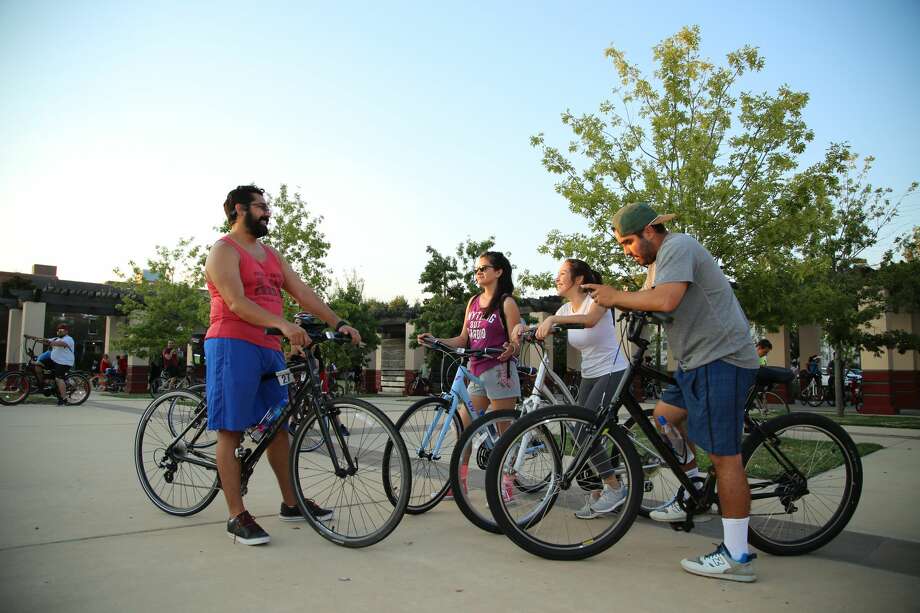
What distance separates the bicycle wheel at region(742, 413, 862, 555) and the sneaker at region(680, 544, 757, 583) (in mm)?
430

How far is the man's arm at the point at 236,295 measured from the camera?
11.7 feet

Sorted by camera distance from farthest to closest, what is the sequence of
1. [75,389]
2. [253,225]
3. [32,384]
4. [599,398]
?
[75,389] < [32,384] < [599,398] < [253,225]

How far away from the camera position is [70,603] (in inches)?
102

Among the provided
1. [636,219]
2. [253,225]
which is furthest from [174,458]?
[636,219]

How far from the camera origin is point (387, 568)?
3107 mm

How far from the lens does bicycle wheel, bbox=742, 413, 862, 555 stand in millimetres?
3418

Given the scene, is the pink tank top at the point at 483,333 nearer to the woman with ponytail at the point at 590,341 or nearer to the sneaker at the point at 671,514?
the woman with ponytail at the point at 590,341

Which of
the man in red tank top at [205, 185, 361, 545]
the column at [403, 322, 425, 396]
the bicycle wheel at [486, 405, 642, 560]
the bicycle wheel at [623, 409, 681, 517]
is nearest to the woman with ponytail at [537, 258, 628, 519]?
the bicycle wheel at [623, 409, 681, 517]

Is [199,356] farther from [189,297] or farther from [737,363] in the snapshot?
[189,297]

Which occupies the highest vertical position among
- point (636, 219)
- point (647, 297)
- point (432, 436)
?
point (636, 219)

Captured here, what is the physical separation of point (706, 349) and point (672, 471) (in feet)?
2.39

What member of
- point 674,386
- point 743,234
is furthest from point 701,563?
point 743,234

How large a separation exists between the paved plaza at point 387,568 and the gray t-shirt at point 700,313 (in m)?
1.05

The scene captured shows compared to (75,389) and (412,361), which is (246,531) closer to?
A: (75,389)
